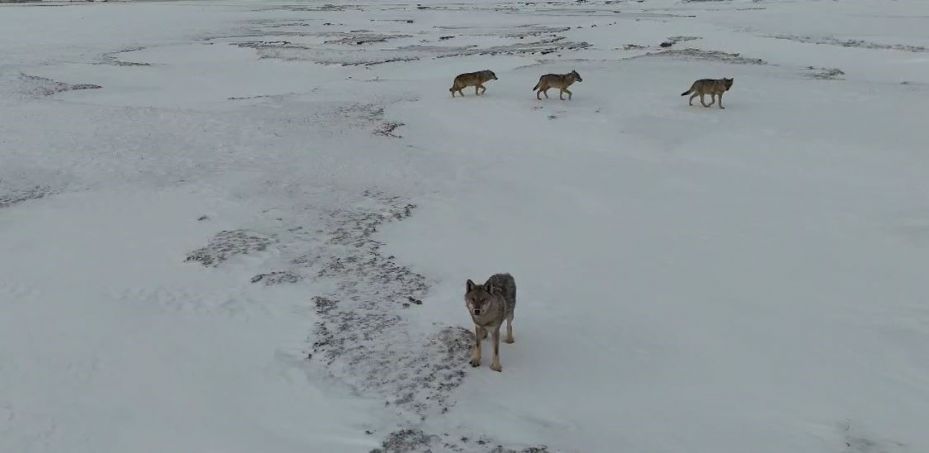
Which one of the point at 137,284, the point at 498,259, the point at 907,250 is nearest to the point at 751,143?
the point at 907,250

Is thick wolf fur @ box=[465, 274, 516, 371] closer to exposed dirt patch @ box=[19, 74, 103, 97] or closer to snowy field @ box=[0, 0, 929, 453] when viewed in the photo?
snowy field @ box=[0, 0, 929, 453]

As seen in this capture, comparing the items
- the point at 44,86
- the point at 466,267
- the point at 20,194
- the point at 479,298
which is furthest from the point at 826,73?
the point at 44,86

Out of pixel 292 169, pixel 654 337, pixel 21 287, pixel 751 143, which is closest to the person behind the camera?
pixel 654 337

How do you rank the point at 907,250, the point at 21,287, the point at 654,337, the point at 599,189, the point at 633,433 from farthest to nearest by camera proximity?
the point at 599,189 → the point at 907,250 → the point at 21,287 → the point at 654,337 → the point at 633,433

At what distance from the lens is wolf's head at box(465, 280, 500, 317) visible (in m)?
7.06

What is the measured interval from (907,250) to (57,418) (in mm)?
12845

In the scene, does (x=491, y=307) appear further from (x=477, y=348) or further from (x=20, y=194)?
(x=20, y=194)

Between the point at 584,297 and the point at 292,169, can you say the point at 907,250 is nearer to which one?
the point at 584,297

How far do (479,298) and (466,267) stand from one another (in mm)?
3505

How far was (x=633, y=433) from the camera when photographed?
6.57m

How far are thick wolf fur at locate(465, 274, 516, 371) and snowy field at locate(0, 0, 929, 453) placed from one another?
354 mm

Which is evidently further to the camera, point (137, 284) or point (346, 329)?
point (137, 284)

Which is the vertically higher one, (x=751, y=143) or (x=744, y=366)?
(x=751, y=143)

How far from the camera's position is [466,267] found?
1057 cm
